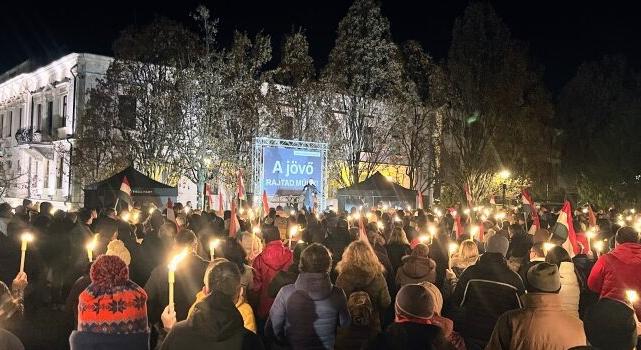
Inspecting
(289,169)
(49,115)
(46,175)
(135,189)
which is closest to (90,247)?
(135,189)

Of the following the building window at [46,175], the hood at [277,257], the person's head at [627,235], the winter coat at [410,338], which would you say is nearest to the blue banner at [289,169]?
the hood at [277,257]

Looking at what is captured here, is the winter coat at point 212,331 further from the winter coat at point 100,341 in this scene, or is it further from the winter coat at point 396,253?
the winter coat at point 396,253

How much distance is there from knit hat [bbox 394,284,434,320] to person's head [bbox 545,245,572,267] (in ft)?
10.3

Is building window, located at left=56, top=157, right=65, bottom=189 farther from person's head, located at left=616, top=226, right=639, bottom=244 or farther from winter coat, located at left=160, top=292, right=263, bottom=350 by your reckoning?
winter coat, located at left=160, top=292, right=263, bottom=350

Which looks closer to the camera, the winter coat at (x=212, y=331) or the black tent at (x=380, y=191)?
the winter coat at (x=212, y=331)

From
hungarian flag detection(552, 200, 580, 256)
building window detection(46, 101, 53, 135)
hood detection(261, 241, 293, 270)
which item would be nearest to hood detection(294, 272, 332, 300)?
hood detection(261, 241, 293, 270)

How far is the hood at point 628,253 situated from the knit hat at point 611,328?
1958 millimetres

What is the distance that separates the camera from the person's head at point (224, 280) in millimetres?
3766

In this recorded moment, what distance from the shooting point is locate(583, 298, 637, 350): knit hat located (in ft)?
13.6

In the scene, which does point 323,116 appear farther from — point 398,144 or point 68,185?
point 68,185

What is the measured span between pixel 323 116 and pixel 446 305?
26061 mm

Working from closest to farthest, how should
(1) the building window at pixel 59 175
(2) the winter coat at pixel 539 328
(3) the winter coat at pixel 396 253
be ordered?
(2) the winter coat at pixel 539 328 < (3) the winter coat at pixel 396 253 < (1) the building window at pixel 59 175

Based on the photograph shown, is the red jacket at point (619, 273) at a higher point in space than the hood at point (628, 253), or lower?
lower

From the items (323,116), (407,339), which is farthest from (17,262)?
(323,116)
